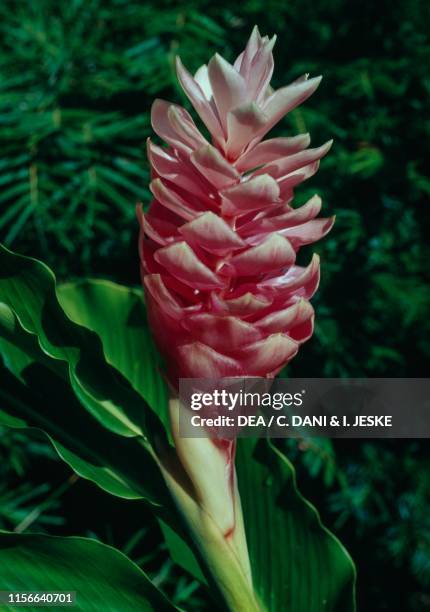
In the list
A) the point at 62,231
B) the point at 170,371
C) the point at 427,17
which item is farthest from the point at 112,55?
the point at 170,371

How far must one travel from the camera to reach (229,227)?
18.0 inches

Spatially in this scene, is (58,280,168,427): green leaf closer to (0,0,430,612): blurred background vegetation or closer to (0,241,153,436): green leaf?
(0,241,153,436): green leaf

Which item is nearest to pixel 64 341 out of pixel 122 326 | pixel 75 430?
pixel 75 430

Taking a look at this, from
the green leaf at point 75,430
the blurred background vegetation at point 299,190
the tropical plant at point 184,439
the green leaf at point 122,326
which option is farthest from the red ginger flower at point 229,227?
the blurred background vegetation at point 299,190

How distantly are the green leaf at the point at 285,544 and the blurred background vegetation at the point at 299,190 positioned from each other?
37 cm

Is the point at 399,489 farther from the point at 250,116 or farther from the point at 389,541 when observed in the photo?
the point at 250,116

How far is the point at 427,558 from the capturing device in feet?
3.89

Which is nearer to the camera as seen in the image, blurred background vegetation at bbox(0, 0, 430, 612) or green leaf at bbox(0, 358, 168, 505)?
green leaf at bbox(0, 358, 168, 505)

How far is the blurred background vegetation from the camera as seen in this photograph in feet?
3.52

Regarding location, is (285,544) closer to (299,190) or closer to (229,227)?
(229,227)

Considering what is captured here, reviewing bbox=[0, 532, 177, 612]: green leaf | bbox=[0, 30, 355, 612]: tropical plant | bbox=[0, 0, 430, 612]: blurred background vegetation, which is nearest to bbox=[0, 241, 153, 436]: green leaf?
bbox=[0, 30, 355, 612]: tropical plant

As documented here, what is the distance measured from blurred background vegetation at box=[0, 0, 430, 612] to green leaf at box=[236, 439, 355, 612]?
0.37m

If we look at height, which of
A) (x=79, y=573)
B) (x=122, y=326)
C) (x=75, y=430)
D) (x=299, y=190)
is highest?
(x=299, y=190)

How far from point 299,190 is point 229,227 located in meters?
0.70
